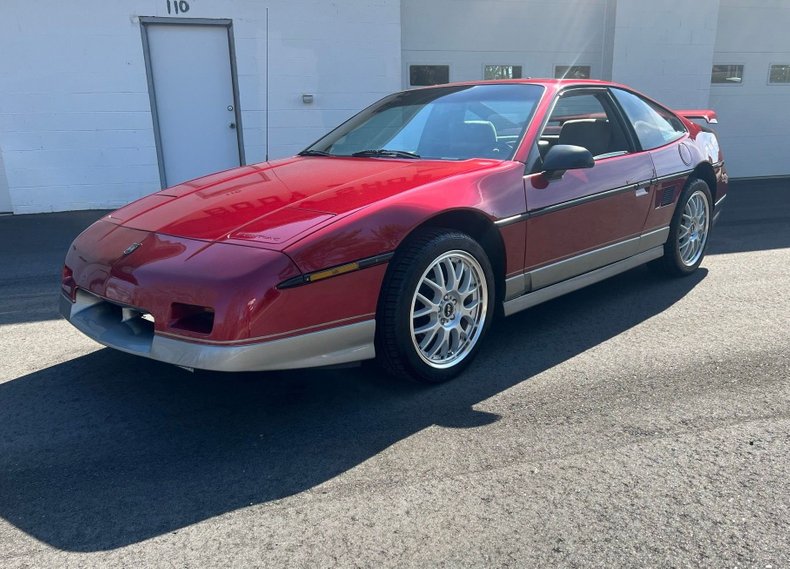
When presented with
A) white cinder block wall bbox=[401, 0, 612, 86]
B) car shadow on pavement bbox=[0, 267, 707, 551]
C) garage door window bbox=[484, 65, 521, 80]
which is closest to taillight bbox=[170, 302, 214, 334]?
car shadow on pavement bbox=[0, 267, 707, 551]

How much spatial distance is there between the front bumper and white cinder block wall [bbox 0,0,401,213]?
20.4 feet

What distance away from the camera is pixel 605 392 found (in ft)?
9.94

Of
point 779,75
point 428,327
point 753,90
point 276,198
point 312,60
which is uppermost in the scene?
point 312,60

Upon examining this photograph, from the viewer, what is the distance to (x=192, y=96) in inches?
340

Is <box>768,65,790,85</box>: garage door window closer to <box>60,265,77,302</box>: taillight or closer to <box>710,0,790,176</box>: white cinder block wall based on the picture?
<box>710,0,790,176</box>: white cinder block wall

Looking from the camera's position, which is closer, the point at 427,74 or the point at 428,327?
the point at 428,327

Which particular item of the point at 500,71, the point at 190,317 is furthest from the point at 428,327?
the point at 500,71

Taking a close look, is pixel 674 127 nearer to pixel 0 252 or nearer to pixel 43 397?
pixel 43 397

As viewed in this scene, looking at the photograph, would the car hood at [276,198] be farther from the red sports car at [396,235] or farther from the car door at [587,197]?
the car door at [587,197]

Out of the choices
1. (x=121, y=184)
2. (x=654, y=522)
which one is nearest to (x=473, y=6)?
(x=121, y=184)

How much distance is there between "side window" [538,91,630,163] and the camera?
405 cm

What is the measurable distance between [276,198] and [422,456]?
Result: 1.36 m

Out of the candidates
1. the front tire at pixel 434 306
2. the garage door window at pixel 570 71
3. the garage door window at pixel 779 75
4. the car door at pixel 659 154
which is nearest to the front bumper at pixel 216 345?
the front tire at pixel 434 306

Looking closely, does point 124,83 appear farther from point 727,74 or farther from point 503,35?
point 727,74
